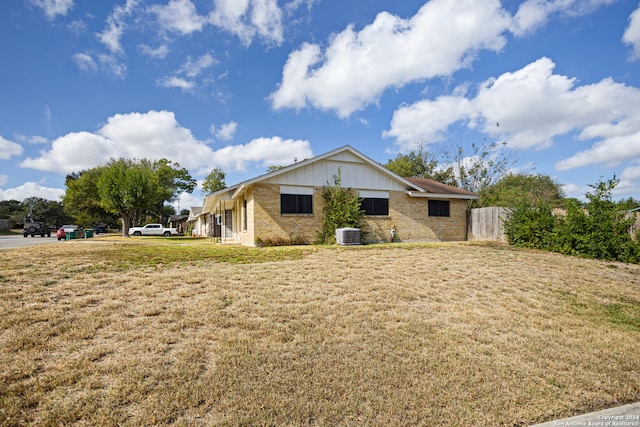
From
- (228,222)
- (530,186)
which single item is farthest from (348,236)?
(530,186)

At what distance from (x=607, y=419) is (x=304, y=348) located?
9.26 ft

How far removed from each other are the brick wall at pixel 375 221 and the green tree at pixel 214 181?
37.6 m

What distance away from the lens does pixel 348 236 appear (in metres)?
13.8

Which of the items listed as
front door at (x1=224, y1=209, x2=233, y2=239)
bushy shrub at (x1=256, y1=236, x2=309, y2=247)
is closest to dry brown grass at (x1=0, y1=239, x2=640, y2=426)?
bushy shrub at (x1=256, y1=236, x2=309, y2=247)

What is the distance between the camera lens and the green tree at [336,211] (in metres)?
14.9

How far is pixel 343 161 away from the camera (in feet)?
51.5

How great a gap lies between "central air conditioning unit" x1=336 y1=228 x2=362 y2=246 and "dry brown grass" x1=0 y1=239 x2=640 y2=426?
683cm

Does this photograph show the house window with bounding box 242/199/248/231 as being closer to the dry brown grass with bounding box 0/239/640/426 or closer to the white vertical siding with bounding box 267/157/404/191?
the white vertical siding with bounding box 267/157/404/191

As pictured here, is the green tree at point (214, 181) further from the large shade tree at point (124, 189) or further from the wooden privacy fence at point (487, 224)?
the wooden privacy fence at point (487, 224)

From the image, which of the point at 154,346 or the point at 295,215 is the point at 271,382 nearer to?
the point at 154,346

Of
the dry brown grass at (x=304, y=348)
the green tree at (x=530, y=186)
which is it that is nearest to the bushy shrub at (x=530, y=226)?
the dry brown grass at (x=304, y=348)

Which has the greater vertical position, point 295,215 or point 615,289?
point 295,215

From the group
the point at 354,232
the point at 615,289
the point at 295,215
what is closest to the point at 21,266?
the point at 295,215

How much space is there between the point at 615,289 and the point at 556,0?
9.05 meters
